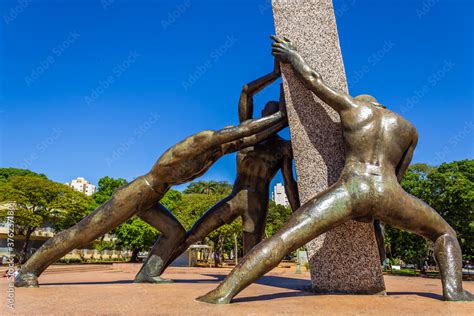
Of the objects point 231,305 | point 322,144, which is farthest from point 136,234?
point 231,305

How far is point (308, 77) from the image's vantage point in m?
7.08

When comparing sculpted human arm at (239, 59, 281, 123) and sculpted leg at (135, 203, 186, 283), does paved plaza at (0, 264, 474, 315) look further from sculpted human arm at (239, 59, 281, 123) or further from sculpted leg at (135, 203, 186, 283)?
sculpted human arm at (239, 59, 281, 123)

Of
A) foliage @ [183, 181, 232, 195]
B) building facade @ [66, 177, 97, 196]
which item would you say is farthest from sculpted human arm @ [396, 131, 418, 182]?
building facade @ [66, 177, 97, 196]

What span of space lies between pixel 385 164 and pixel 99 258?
162 ft

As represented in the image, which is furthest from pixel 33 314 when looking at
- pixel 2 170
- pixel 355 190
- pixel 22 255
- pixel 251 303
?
pixel 2 170

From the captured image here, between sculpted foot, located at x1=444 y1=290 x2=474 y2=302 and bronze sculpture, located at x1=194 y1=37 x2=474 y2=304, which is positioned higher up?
bronze sculpture, located at x1=194 y1=37 x2=474 y2=304

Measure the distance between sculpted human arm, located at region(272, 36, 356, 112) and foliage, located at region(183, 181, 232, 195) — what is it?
50.6 m

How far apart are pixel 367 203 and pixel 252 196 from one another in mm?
2970

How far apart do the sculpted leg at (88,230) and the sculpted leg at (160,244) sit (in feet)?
2.12

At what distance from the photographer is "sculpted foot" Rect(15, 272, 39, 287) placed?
789 cm

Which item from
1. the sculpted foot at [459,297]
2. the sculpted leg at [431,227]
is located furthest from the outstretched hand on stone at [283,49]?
the sculpted foot at [459,297]

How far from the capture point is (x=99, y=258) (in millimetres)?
50531

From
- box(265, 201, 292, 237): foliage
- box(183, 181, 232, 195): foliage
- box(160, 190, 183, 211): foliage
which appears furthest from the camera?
box(183, 181, 232, 195): foliage

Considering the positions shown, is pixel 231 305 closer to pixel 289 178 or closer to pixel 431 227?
pixel 431 227
